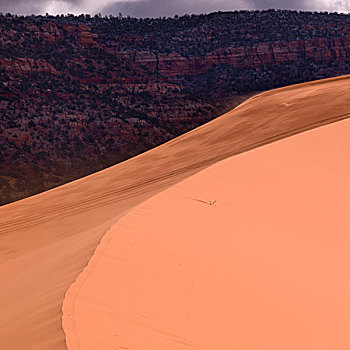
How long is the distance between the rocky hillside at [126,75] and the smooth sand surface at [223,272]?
2130 cm

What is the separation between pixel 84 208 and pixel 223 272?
6.16 m

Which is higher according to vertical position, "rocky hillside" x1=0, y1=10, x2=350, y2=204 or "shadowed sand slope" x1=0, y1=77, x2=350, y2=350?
"rocky hillside" x1=0, y1=10, x2=350, y2=204

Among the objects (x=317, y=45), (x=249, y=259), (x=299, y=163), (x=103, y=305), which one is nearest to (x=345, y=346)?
(x=249, y=259)

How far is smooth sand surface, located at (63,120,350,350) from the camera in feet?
10.9

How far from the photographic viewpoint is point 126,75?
47719 millimetres

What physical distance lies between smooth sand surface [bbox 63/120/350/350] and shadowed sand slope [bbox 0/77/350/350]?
0.27 meters

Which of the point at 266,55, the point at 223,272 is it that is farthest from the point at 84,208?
the point at 266,55

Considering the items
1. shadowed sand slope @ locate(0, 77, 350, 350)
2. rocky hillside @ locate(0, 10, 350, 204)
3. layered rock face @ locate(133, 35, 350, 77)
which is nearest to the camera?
shadowed sand slope @ locate(0, 77, 350, 350)

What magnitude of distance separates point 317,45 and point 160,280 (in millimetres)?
58381

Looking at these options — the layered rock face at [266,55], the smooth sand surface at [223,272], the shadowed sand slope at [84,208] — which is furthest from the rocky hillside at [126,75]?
the smooth sand surface at [223,272]

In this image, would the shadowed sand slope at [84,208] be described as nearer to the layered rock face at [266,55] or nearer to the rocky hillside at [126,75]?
the rocky hillside at [126,75]

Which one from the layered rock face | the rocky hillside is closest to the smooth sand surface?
the rocky hillside

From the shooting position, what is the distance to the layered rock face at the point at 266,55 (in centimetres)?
5716

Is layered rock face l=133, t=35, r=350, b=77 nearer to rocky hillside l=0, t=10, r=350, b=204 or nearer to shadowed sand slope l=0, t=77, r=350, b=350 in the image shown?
rocky hillside l=0, t=10, r=350, b=204
